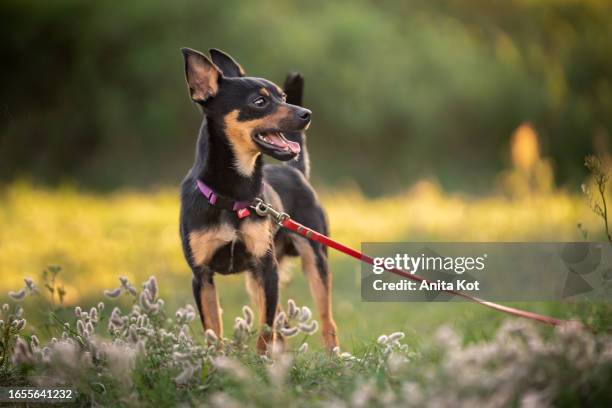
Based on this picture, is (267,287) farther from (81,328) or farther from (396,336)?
(81,328)

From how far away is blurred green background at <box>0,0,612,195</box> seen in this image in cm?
1268

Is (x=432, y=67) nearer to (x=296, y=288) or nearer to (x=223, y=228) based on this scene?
(x=296, y=288)

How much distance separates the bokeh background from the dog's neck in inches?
260

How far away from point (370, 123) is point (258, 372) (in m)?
11.2

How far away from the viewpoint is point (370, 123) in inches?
559

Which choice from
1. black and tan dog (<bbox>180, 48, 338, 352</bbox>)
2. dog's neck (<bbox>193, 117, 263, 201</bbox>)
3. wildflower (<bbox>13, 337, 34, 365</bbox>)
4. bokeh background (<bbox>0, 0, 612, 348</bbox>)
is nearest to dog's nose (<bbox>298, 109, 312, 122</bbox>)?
black and tan dog (<bbox>180, 48, 338, 352</bbox>)

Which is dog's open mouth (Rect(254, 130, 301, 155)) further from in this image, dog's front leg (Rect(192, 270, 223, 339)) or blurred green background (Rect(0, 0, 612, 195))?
blurred green background (Rect(0, 0, 612, 195))

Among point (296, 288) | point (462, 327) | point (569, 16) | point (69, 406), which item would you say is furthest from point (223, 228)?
point (569, 16)

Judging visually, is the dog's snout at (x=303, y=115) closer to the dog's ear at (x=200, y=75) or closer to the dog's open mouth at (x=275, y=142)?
the dog's open mouth at (x=275, y=142)

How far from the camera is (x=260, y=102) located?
3.86 metres

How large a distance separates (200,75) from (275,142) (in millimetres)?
523

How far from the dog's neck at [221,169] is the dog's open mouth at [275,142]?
0.18 m

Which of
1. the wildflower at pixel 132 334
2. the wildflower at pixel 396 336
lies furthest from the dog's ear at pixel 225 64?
the wildflower at pixel 396 336

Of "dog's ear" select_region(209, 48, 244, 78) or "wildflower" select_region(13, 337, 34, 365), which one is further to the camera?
"dog's ear" select_region(209, 48, 244, 78)
